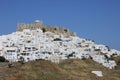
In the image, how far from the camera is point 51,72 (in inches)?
2291

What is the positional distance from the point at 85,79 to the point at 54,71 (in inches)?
233

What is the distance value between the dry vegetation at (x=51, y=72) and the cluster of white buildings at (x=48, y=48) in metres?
6.78

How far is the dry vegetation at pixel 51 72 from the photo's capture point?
5347cm

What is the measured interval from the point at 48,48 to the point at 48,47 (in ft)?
4.38

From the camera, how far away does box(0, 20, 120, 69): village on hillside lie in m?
81.8

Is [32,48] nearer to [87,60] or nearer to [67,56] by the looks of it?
[67,56]

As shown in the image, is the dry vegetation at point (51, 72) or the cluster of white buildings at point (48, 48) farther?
the cluster of white buildings at point (48, 48)

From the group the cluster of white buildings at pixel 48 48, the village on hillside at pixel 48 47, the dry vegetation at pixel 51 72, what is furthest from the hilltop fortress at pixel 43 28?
the dry vegetation at pixel 51 72

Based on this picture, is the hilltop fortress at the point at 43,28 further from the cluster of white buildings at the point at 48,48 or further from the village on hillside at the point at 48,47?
the cluster of white buildings at the point at 48,48

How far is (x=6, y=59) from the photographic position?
78062 millimetres

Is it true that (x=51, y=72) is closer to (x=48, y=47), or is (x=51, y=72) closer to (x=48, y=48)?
(x=48, y=48)

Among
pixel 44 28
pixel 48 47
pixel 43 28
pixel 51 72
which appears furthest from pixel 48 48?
pixel 51 72

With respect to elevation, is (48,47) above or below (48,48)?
above

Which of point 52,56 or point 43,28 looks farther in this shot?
point 43,28
